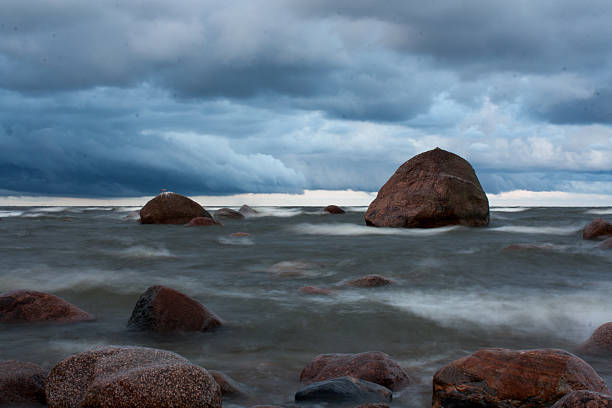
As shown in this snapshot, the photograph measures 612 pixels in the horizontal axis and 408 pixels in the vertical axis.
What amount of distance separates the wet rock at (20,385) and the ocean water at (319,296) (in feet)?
2.58

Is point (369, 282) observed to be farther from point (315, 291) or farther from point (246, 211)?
point (246, 211)

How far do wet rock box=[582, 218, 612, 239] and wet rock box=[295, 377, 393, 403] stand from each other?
996cm

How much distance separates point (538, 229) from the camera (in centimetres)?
1459

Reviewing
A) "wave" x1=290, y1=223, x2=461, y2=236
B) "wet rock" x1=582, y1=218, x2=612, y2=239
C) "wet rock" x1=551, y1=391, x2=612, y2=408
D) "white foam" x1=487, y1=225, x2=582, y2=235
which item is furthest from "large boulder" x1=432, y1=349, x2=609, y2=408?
"white foam" x1=487, y1=225, x2=582, y2=235

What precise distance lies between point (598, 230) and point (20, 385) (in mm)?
11390

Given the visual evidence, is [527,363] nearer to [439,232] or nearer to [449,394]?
[449,394]

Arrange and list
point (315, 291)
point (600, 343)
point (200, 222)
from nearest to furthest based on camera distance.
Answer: point (600, 343)
point (315, 291)
point (200, 222)

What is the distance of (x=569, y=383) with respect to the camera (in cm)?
286

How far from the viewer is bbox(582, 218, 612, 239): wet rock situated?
11.2 metres

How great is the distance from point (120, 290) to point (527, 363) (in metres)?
5.28

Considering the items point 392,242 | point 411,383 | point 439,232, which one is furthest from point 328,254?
point 411,383

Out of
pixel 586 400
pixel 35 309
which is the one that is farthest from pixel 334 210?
pixel 586 400

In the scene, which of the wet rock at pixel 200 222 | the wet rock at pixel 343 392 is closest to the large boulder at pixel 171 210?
the wet rock at pixel 200 222

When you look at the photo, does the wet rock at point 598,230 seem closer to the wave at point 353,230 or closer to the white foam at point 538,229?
the white foam at point 538,229
